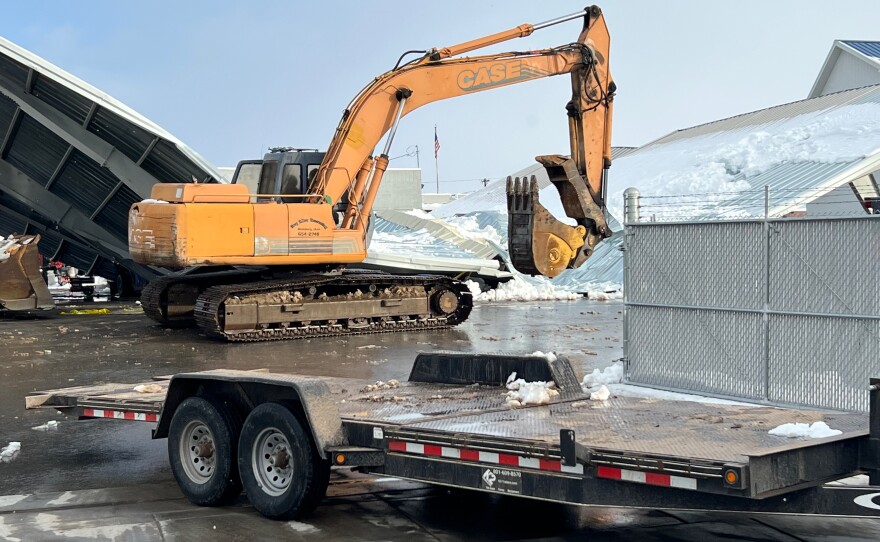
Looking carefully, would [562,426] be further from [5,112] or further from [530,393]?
[5,112]

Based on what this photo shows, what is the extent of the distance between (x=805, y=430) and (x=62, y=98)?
19808 millimetres

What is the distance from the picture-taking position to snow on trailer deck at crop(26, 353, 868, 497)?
5340 mm

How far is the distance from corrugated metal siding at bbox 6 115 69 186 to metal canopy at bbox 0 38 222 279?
0.10 ft

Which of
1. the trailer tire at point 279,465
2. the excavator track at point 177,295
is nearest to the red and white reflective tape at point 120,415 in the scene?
the trailer tire at point 279,465

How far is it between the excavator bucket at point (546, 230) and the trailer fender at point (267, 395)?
24.3 ft

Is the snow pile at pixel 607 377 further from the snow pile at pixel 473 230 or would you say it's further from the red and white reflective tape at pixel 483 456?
the snow pile at pixel 473 230

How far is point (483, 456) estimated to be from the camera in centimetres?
605

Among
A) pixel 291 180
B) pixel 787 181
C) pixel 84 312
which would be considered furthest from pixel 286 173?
pixel 787 181

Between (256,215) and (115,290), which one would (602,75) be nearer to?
(256,215)

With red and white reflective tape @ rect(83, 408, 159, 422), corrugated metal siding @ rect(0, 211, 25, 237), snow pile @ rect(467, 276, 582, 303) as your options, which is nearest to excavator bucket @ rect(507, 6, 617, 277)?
red and white reflective tape @ rect(83, 408, 159, 422)

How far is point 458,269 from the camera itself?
85.1ft

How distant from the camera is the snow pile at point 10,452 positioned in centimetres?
887

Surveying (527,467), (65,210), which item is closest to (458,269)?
(65,210)

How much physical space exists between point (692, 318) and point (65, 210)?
1971 centimetres
